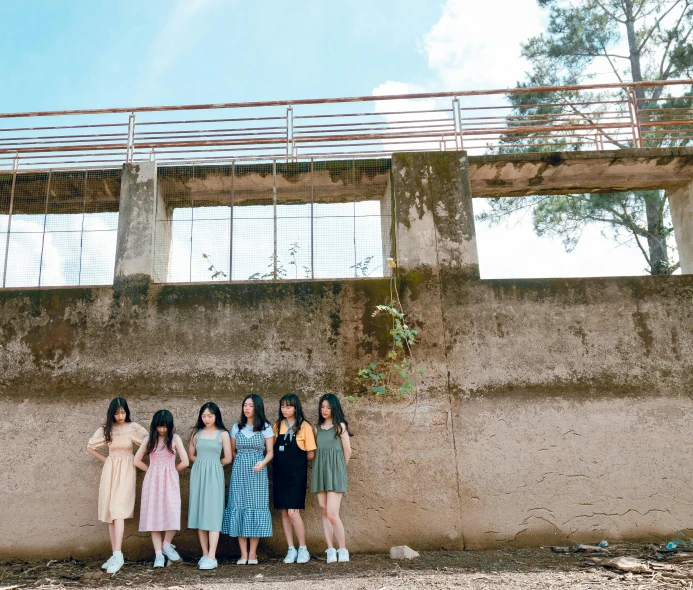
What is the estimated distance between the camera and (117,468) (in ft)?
18.7

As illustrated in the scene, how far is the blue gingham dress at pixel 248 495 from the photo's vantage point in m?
5.55

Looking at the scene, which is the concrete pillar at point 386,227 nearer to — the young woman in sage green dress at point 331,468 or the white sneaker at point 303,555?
the young woman in sage green dress at point 331,468

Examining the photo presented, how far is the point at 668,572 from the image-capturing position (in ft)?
16.0

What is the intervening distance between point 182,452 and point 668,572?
4.25 metres

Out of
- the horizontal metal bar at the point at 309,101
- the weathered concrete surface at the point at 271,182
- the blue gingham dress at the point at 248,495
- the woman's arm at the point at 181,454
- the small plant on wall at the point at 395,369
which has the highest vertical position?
the horizontal metal bar at the point at 309,101

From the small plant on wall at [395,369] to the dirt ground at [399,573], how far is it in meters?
1.56

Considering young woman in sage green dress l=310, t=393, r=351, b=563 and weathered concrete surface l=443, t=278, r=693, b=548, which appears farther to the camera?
weathered concrete surface l=443, t=278, r=693, b=548

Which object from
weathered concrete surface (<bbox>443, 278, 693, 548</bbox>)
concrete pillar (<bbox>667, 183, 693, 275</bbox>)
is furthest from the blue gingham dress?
concrete pillar (<bbox>667, 183, 693, 275</bbox>)

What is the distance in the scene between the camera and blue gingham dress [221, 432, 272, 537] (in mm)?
5555

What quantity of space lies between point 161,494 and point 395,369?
253cm

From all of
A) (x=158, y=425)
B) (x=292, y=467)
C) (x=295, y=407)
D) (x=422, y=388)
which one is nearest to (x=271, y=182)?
(x=295, y=407)

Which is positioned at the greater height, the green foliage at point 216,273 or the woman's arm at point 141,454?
the green foliage at point 216,273

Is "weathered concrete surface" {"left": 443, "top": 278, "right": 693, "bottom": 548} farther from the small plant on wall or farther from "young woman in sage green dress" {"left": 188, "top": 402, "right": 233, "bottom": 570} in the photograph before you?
"young woman in sage green dress" {"left": 188, "top": 402, "right": 233, "bottom": 570}

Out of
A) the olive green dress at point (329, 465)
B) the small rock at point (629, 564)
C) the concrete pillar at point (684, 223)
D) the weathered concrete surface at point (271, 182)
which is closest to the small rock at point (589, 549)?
the small rock at point (629, 564)
